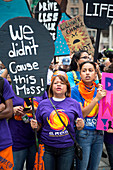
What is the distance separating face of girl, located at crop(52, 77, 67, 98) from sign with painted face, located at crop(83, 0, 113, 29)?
1139 millimetres

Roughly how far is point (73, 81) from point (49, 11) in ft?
5.09

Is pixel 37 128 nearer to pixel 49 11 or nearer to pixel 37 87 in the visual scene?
pixel 37 87

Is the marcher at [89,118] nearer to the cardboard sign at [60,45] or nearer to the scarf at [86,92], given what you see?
the scarf at [86,92]

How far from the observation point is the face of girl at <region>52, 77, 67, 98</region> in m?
2.71

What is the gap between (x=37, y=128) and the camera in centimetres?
262

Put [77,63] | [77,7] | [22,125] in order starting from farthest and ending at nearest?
[77,7] < [77,63] < [22,125]

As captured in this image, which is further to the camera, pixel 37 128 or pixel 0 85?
pixel 37 128

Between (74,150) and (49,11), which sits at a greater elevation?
(49,11)

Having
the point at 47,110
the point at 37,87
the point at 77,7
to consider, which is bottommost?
the point at 47,110

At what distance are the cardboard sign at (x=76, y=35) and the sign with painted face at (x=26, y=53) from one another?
1857 mm

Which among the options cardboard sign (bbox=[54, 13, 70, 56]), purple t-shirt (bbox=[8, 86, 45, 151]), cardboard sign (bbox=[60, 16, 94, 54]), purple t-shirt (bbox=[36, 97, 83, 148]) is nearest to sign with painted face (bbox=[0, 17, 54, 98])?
purple t-shirt (bbox=[36, 97, 83, 148])

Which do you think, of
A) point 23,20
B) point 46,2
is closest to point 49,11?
point 46,2

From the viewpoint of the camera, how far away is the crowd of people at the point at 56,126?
2469 mm

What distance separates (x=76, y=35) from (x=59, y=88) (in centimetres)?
206
